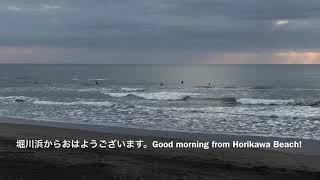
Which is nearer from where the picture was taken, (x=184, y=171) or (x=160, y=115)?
(x=184, y=171)

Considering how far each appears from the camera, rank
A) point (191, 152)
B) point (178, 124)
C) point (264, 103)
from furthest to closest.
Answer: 1. point (264, 103)
2. point (178, 124)
3. point (191, 152)

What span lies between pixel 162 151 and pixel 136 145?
1345mm

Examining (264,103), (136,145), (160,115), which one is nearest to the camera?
(136,145)

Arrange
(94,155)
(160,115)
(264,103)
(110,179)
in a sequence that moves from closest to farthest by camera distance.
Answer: (110,179), (94,155), (160,115), (264,103)

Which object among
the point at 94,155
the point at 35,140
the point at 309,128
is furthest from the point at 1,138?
the point at 309,128

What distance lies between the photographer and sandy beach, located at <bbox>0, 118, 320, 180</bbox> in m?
9.56

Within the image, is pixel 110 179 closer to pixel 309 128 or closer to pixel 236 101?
pixel 309 128

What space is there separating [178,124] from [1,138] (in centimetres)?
815

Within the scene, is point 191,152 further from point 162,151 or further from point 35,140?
point 35,140

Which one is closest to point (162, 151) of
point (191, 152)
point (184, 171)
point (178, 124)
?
point (191, 152)

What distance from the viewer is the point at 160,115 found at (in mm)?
24203

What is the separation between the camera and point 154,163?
11.0 meters

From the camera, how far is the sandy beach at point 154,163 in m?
9.56

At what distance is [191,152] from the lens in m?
12.9
